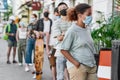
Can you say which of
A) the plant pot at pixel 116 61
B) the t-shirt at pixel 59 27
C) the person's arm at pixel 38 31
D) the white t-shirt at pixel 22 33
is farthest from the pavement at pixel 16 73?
the plant pot at pixel 116 61

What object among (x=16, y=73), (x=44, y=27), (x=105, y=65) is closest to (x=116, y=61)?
(x=105, y=65)

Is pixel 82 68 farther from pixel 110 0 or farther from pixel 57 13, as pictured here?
pixel 110 0

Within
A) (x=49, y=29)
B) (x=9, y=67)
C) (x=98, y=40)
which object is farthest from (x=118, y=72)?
(x=9, y=67)

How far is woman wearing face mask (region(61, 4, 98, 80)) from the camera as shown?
217 inches

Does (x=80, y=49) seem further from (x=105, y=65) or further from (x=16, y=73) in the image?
(x=16, y=73)

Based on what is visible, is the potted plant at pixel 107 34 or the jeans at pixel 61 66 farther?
the jeans at pixel 61 66

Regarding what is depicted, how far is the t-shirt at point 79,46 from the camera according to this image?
5.51 metres

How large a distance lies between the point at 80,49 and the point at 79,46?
4cm

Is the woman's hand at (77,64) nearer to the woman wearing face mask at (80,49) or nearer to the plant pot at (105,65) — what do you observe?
the woman wearing face mask at (80,49)

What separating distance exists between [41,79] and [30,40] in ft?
4.25

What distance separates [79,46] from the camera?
18.1ft

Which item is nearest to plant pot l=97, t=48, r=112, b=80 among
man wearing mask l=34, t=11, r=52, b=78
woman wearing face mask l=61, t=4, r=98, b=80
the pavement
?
woman wearing face mask l=61, t=4, r=98, b=80

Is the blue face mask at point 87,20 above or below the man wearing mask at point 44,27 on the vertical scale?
above

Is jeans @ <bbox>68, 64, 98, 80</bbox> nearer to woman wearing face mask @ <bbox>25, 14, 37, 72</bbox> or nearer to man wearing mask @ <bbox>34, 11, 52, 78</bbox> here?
man wearing mask @ <bbox>34, 11, 52, 78</bbox>
